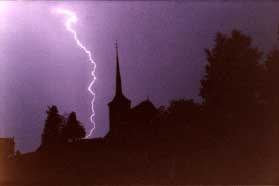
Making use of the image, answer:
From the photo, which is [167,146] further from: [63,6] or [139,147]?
[63,6]

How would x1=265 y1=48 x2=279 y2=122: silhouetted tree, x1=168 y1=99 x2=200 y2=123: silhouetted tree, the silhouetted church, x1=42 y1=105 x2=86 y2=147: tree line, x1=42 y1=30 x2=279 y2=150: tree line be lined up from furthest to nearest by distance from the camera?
x1=42 y1=105 x2=86 y2=147: tree line
the silhouetted church
x1=168 y1=99 x2=200 y2=123: silhouetted tree
x1=42 y1=30 x2=279 y2=150: tree line
x1=265 y1=48 x2=279 y2=122: silhouetted tree

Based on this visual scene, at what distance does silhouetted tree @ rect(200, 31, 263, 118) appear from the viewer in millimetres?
23391

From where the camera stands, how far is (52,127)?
44.7 metres

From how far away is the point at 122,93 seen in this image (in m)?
43.8

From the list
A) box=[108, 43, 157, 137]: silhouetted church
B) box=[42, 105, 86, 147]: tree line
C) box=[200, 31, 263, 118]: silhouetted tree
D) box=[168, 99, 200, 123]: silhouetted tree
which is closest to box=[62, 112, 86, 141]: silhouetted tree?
box=[42, 105, 86, 147]: tree line

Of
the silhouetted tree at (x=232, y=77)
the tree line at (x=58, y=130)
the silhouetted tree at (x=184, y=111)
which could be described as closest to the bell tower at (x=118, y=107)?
the tree line at (x=58, y=130)

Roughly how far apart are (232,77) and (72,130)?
23.2 m

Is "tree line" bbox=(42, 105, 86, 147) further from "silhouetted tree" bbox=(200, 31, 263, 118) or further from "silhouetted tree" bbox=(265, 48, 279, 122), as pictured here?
"silhouetted tree" bbox=(265, 48, 279, 122)

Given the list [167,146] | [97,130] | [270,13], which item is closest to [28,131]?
[97,130]

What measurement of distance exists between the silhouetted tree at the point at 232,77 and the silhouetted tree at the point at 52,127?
21887 millimetres

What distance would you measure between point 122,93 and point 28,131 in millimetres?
11879

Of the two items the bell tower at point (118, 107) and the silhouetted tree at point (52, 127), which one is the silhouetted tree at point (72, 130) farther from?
the bell tower at point (118, 107)

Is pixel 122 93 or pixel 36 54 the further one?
pixel 122 93

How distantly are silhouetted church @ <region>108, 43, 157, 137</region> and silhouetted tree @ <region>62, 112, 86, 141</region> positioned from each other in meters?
3.32
